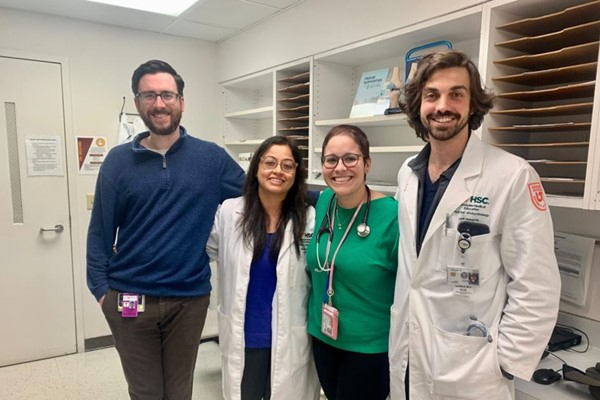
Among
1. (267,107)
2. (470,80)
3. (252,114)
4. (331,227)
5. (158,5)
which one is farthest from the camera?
(252,114)

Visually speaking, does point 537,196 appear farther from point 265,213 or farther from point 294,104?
point 294,104

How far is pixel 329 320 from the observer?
143 cm

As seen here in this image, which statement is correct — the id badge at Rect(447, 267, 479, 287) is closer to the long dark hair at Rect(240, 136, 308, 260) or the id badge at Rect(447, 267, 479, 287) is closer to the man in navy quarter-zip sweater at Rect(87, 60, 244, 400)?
the long dark hair at Rect(240, 136, 308, 260)

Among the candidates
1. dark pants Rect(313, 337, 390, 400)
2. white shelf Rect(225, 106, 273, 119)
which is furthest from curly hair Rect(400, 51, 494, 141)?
white shelf Rect(225, 106, 273, 119)

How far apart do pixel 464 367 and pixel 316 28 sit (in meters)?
2.01

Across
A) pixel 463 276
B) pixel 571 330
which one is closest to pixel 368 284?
pixel 463 276

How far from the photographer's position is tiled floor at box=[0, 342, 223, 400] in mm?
2615

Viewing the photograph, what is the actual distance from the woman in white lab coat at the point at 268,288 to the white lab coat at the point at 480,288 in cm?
39

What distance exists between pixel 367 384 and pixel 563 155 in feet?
3.90

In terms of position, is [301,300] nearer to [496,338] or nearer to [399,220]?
[399,220]

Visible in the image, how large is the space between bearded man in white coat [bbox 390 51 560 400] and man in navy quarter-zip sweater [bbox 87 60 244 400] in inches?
31.9

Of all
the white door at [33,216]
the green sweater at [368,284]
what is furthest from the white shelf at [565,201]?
the white door at [33,216]

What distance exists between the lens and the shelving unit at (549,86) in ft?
4.58

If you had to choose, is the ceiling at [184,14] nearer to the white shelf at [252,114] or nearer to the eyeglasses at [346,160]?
the white shelf at [252,114]
